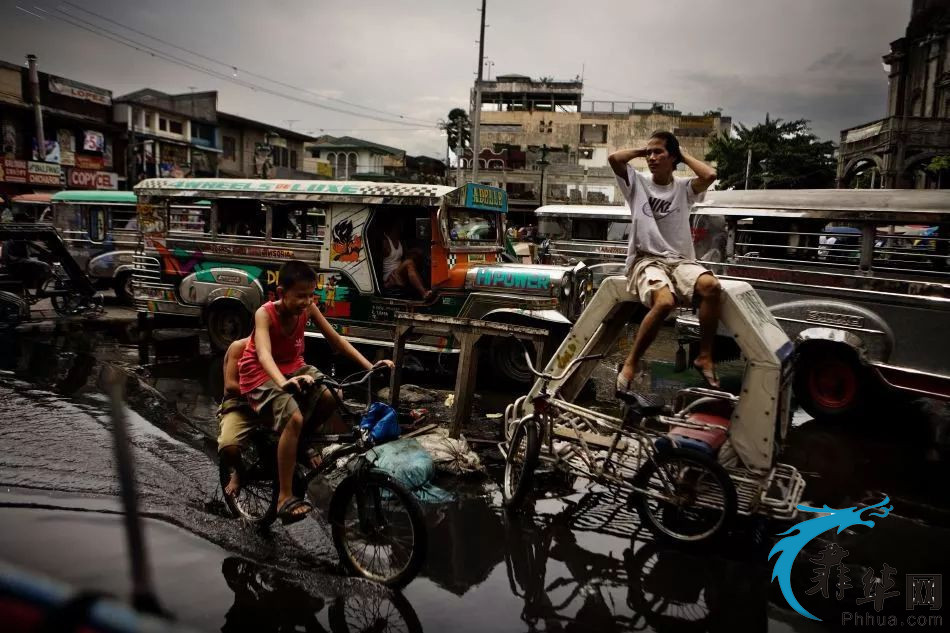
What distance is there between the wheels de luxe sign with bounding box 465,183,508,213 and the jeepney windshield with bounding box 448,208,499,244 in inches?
5.8

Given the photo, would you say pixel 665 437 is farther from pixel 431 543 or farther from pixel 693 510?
pixel 431 543

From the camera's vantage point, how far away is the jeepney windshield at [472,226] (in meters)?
8.47

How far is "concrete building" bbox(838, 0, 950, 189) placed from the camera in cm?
2389

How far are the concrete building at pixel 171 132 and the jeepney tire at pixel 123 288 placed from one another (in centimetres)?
2184

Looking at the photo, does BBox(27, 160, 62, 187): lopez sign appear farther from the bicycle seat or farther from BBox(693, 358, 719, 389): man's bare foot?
BBox(693, 358, 719, 389): man's bare foot

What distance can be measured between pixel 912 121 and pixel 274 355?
90.6 feet

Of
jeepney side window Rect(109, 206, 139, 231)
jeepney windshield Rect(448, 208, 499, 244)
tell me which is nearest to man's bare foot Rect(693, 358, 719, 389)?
jeepney windshield Rect(448, 208, 499, 244)

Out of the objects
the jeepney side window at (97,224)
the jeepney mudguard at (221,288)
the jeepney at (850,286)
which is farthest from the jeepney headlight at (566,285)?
the jeepney side window at (97,224)

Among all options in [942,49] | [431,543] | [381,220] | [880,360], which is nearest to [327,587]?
[431,543]

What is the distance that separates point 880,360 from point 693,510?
408cm

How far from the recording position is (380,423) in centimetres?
384

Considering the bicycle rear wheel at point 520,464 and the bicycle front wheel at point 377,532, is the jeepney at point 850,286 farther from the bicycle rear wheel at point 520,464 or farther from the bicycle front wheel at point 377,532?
the bicycle front wheel at point 377,532

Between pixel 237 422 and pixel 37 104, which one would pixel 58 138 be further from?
pixel 237 422

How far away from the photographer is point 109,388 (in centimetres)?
139
